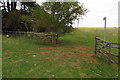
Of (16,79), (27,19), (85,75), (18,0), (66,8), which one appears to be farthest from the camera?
(18,0)

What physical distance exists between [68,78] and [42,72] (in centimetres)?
135

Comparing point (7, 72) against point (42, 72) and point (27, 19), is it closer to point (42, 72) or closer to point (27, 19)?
point (42, 72)

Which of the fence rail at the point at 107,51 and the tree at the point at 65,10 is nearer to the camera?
the fence rail at the point at 107,51

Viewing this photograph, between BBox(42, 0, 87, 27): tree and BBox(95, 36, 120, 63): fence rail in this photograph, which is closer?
BBox(95, 36, 120, 63): fence rail

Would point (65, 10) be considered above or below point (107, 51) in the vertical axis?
above

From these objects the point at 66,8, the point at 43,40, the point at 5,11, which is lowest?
the point at 43,40

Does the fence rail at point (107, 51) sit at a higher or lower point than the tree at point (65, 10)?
lower

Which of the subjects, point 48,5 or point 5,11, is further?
point 5,11

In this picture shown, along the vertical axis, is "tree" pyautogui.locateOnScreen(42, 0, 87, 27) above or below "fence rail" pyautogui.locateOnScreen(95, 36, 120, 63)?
above

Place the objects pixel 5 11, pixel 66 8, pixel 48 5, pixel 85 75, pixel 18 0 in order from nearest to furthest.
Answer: pixel 85 75 < pixel 66 8 < pixel 48 5 < pixel 5 11 < pixel 18 0

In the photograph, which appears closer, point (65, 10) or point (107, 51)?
point (107, 51)

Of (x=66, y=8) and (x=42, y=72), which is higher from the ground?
(x=66, y=8)

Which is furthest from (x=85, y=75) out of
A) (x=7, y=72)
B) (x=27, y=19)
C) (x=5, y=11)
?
(x=5, y=11)

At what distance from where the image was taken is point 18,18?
20.7 metres
